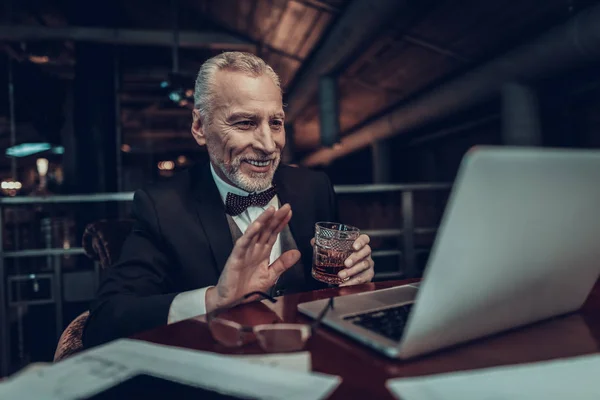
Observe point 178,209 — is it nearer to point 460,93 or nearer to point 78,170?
point 460,93

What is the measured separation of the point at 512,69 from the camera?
4.23m

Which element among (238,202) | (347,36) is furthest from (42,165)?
(238,202)

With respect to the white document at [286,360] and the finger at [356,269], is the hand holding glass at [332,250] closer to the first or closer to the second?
the finger at [356,269]

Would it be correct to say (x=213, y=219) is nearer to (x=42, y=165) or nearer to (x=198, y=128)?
(x=198, y=128)

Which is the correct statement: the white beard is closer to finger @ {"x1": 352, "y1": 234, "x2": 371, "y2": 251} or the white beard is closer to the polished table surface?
finger @ {"x1": 352, "y1": 234, "x2": 371, "y2": 251}

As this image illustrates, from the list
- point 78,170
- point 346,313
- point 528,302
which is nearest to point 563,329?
point 528,302

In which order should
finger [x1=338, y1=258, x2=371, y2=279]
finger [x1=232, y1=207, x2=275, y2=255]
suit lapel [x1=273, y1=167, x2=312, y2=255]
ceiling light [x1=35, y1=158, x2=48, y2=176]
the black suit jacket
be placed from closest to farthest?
1. finger [x1=232, y1=207, x2=275, y2=255]
2. the black suit jacket
3. finger [x1=338, y1=258, x2=371, y2=279]
4. suit lapel [x1=273, y1=167, x2=312, y2=255]
5. ceiling light [x1=35, y1=158, x2=48, y2=176]

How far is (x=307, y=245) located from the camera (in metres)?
1.55

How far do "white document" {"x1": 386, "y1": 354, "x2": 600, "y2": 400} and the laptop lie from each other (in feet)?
0.22

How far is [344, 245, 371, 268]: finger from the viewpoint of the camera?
1.09 metres

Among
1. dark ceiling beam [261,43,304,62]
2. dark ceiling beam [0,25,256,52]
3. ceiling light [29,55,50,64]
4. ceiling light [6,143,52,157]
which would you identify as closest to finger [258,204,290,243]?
dark ceiling beam [0,25,256,52]

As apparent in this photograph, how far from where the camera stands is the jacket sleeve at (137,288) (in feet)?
3.05

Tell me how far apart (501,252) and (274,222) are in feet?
1.60

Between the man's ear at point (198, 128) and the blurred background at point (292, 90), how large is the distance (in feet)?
4.77
